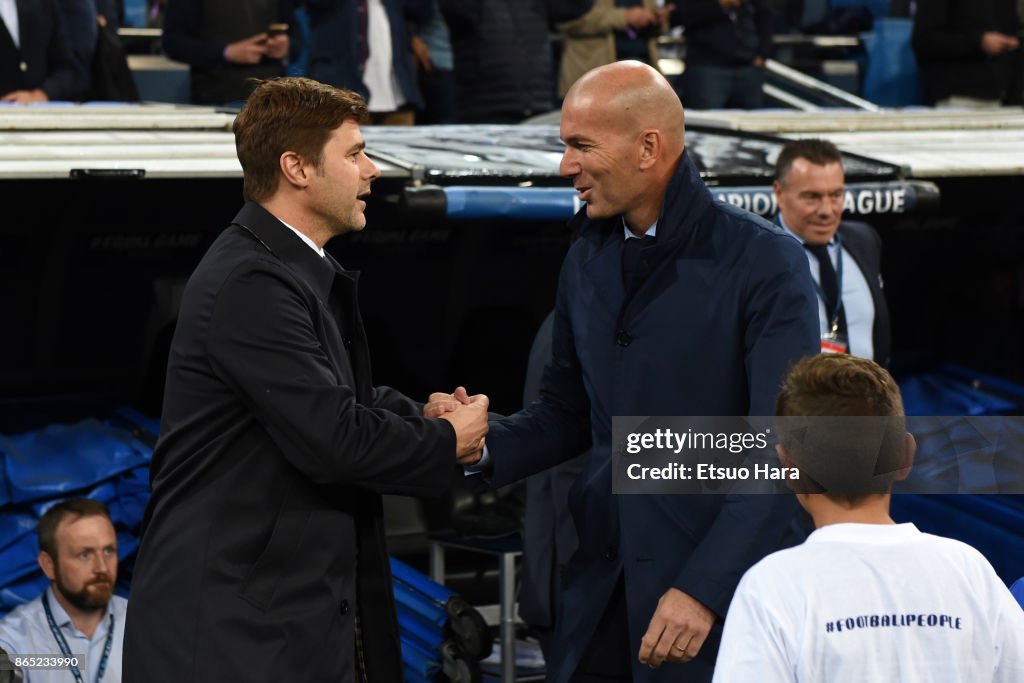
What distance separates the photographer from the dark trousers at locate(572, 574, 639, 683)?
11.1 feet

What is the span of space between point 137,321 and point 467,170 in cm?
181

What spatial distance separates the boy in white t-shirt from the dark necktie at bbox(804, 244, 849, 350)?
314cm

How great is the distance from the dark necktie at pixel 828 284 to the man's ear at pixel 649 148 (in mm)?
2313

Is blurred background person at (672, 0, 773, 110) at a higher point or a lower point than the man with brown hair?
higher

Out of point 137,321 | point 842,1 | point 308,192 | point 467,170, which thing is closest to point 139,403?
point 137,321

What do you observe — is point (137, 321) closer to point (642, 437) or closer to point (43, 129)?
point (43, 129)

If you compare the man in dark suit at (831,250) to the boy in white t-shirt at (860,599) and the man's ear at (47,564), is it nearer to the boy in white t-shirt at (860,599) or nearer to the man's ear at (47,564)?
the man's ear at (47,564)

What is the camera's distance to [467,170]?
5.51 m

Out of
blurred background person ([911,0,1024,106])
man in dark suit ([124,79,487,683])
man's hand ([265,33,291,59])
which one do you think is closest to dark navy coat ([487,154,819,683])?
man in dark suit ([124,79,487,683])

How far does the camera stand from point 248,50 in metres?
7.02

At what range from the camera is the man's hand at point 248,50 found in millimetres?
7012

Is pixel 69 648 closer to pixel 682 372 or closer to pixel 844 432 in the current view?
Result: pixel 682 372

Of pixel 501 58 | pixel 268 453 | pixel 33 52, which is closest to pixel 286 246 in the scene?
pixel 268 453

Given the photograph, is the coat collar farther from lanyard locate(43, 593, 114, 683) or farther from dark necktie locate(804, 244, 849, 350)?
dark necktie locate(804, 244, 849, 350)
